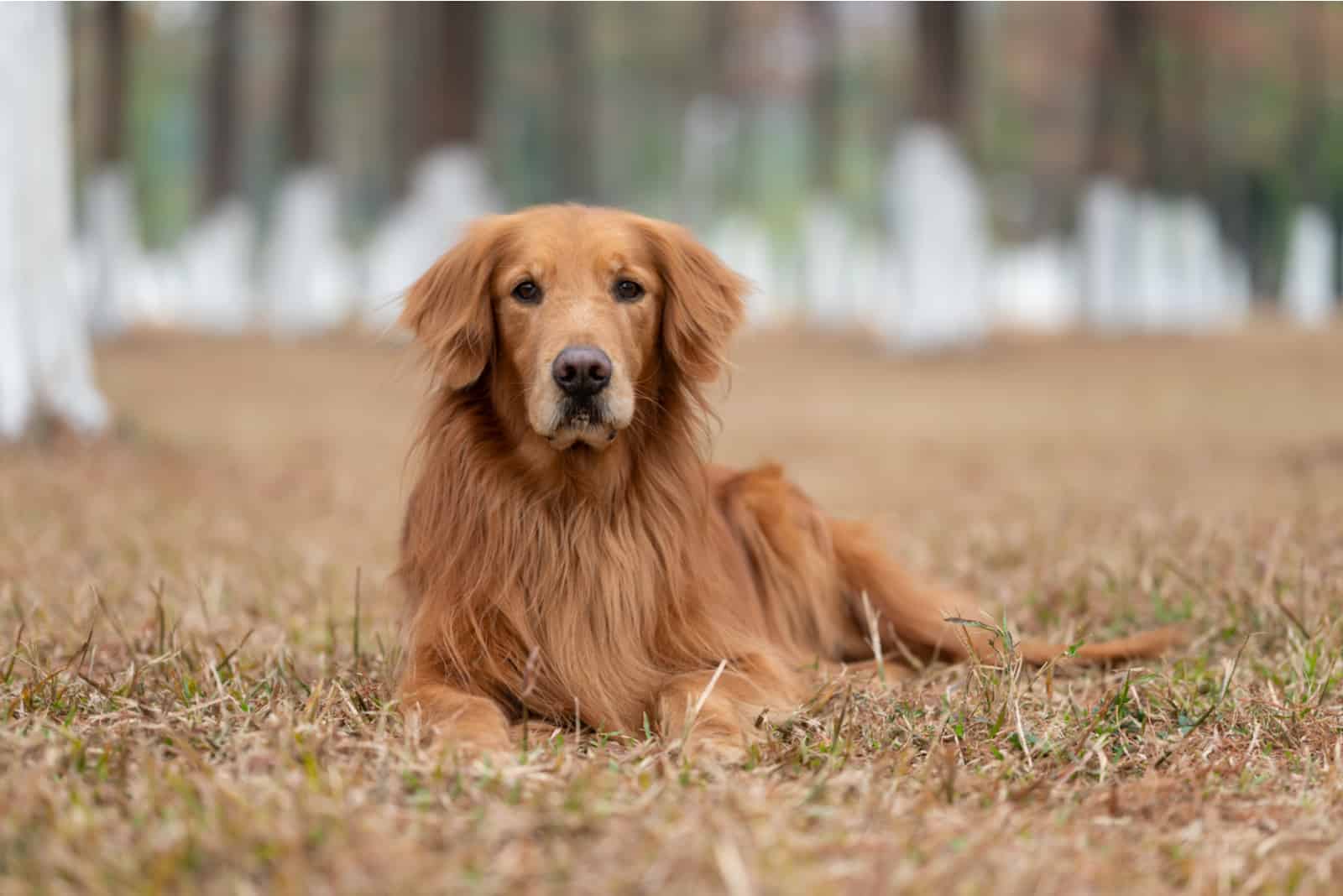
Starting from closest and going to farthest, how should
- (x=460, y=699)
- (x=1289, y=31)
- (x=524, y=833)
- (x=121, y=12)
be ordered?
(x=524, y=833) → (x=460, y=699) → (x=121, y=12) → (x=1289, y=31)

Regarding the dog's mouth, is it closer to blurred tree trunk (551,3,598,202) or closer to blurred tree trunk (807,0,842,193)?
blurred tree trunk (551,3,598,202)

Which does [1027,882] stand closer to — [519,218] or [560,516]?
[560,516]

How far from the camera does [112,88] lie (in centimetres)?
2264

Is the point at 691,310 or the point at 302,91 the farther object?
the point at 302,91

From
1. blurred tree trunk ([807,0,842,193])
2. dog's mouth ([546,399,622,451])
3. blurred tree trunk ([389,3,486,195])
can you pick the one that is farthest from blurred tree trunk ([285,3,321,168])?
dog's mouth ([546,399,622,451])

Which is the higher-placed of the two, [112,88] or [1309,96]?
[1309,96]

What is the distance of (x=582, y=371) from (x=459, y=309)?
0.53m

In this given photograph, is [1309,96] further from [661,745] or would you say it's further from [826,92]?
[661,745]

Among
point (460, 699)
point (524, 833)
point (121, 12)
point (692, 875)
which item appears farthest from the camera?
point (121, 12)

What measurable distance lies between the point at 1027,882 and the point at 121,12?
24.5m

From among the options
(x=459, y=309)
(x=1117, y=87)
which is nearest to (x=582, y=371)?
(x=459, y=309)

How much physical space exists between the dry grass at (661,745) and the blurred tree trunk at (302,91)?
53.0 feet

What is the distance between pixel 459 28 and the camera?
1730cm

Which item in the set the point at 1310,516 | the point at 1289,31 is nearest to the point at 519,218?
the point at 1310,516
